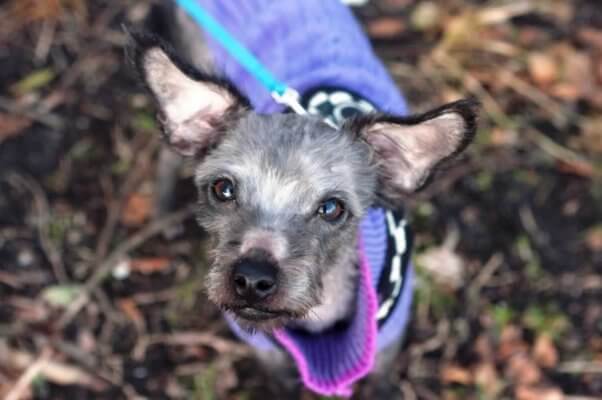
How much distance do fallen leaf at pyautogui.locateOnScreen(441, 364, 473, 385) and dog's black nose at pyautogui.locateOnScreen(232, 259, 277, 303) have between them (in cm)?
178

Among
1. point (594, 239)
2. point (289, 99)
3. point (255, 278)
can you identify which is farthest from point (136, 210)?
point (594, 239)

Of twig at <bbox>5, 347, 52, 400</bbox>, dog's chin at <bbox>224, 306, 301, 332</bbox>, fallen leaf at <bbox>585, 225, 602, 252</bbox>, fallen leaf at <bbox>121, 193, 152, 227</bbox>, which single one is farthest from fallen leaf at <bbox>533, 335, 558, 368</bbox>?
twig at <bbox>5, 347, 52, 400</bbox>

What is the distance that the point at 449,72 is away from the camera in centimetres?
507

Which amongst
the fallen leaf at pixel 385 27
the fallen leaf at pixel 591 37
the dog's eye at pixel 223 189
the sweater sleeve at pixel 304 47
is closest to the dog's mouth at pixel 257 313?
the dog's eye at pixel 223 189

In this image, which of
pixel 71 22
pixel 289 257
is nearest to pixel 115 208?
pixel 71 22

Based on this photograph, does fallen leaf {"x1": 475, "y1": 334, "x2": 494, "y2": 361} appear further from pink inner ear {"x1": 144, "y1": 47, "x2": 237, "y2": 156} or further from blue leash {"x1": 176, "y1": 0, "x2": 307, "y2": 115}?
pink inner ear {"x1": 144, "y1": 47, "x2": 237, "y2": 156}

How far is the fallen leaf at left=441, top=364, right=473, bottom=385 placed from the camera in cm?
409

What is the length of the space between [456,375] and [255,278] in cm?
188

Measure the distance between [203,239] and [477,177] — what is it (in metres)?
1.69

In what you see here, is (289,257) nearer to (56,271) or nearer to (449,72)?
(56,271)

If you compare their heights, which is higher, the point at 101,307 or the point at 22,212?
the point at 22,212

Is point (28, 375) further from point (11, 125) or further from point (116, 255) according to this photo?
point (11, 125)

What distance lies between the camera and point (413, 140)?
2.94m

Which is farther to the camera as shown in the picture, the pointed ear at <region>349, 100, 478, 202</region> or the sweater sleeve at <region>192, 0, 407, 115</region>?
A: the sweater sleeve at <region>192, 0, 407, 115</region>
